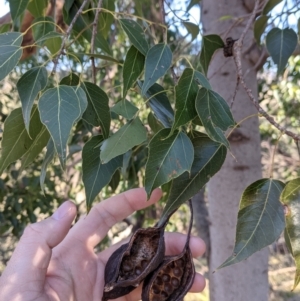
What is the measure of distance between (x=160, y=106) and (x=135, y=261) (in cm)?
23

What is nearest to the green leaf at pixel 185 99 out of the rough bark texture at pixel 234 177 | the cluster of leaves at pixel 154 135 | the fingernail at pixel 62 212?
the cluster of leaves at pixel 154 135

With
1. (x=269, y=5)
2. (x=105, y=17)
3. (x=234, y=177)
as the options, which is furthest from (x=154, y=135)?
(x=234, y=177)

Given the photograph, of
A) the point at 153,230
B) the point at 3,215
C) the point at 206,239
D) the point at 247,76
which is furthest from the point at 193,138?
the point at 3,215

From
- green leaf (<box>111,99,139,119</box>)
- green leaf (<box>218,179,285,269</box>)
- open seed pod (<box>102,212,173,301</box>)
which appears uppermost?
green leaf (<box>111,99,139,119</box>)

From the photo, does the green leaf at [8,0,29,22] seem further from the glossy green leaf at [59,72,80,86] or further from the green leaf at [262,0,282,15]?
the green leaf at [262,0,282,15]

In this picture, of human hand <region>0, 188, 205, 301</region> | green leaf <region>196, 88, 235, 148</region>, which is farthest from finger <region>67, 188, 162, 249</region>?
green leaf <region>196, 88, 235, 148</region>

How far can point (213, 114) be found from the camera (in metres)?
0.48

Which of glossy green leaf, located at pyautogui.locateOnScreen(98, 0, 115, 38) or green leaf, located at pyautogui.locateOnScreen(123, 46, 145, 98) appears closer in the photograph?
green leaf, located at pyautogui.locateOnScreen(123, 46, 145, 98)

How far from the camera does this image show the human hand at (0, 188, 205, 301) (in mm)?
674

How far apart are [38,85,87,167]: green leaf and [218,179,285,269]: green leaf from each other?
0.22m

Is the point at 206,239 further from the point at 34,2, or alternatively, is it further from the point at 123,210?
the point at 34,2

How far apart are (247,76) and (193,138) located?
2.31ft

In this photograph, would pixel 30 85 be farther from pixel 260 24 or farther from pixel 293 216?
pixel 260 24

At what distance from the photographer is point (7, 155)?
1.89ft
